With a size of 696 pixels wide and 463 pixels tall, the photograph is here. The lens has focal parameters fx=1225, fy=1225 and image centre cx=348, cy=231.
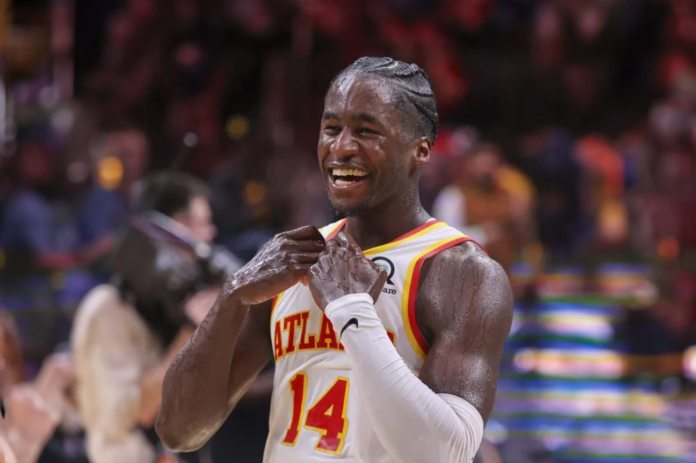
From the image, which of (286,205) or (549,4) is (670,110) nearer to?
(549,4)

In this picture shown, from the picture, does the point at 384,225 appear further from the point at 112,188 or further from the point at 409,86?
the point at 112,188

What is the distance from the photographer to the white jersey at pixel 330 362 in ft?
8.96

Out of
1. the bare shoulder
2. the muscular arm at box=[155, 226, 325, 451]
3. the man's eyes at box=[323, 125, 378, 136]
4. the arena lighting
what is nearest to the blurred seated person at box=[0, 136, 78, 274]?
the arena lighting

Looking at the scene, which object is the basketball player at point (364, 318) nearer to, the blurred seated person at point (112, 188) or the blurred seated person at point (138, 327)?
the blurred seated person at point (138, 327)

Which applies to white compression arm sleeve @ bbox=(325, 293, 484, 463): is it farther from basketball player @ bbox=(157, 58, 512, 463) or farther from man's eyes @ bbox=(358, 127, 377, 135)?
man's eyes @ bbox=(358, 127, 377, 135)

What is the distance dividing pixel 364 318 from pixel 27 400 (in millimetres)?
2541

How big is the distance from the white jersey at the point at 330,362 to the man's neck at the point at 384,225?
0.03m

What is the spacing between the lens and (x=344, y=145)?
278 centimetres

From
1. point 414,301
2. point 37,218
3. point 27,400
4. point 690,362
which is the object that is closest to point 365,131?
point 414,301

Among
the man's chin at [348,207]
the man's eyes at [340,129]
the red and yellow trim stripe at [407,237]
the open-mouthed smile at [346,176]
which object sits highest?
the man's eyes at [340,129]

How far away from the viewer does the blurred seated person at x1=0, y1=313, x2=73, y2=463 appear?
4.64m

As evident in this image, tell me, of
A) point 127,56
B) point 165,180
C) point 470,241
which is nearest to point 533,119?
point 127,56

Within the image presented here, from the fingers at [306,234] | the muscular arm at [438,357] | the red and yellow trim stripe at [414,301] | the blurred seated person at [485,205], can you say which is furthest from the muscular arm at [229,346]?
the blurred seated person at [485,205]

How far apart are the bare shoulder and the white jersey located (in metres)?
0.03
